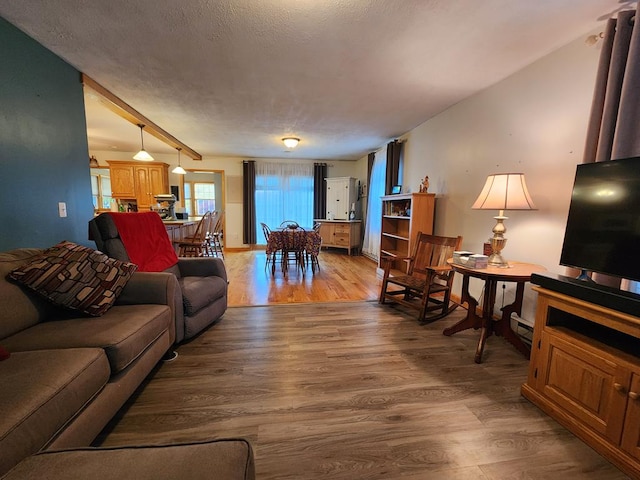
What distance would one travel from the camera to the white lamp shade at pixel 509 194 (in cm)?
209

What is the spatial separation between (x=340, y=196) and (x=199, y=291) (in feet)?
16.4

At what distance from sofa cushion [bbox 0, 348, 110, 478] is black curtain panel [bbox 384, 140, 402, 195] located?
4472mm

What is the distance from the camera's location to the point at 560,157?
2.13 metres

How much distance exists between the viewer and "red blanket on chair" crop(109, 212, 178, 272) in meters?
2.24

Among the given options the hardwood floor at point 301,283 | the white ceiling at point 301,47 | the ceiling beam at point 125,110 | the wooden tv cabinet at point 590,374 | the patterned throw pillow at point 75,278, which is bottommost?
the hardwood floor at point 301,283

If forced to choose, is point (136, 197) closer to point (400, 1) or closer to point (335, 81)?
point (335, 81)

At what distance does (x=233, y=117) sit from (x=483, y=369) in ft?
13.2

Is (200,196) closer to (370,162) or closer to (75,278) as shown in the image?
(370,162)

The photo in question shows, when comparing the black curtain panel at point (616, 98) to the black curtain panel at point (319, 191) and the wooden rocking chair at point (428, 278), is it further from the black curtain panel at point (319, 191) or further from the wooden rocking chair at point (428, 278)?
the black curtain panel at point (319, 191)

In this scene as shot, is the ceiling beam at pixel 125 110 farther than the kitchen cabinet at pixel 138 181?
No

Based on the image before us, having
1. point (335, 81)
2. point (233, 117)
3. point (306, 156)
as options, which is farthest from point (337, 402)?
point (306, 156)

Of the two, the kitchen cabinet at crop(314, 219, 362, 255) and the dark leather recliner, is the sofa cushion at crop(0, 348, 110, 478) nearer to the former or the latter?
the dark leather recliner

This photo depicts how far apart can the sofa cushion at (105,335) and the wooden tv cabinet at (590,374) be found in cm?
225

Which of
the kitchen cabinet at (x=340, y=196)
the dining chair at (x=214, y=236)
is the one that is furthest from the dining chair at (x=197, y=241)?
the kitchen cabinet at (x=340, y=196)
